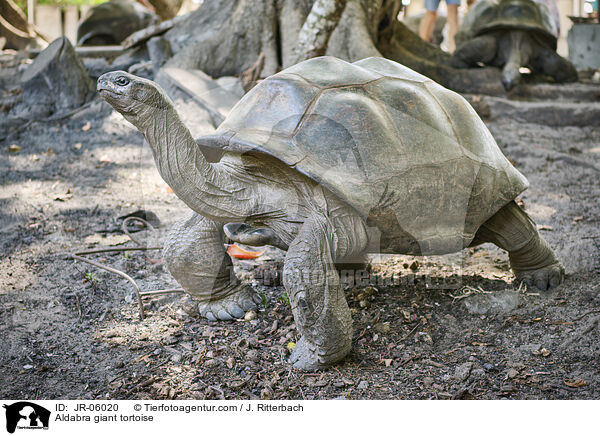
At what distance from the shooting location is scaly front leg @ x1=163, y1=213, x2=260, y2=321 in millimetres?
2881

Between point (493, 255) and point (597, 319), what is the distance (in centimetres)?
118

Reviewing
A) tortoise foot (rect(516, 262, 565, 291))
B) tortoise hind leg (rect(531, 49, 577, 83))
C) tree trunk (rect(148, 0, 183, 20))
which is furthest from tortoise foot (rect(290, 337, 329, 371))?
tree trunk (rect(148, 0, 183, 20))

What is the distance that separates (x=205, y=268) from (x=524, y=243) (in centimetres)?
167

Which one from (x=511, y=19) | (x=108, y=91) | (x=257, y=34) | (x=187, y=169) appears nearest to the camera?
(x=108, y=91)

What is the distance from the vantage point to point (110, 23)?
12.0 metres

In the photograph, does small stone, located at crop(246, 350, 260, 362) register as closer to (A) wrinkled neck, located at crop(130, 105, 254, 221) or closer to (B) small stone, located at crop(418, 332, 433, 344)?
(A) wrinkled neck, located at crop(130, 105, 254, 221)

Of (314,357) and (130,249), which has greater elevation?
(314,357)

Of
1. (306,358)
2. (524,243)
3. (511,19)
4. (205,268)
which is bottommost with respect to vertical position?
(306,358)

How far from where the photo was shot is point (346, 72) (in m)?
2.78

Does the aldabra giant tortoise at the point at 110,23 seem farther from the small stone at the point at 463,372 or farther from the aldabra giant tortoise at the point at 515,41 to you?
the small stone at the point at 463,372

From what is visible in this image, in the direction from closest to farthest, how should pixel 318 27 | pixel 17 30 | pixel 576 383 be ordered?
pixel 576 383 → pixel 318 27 → pixel 17 30
